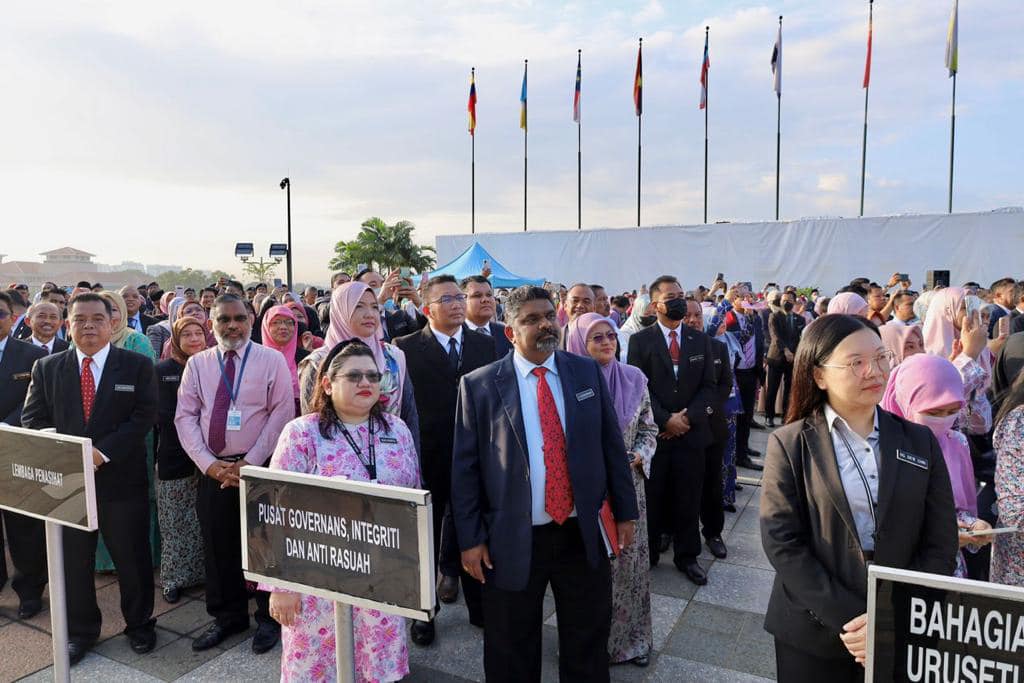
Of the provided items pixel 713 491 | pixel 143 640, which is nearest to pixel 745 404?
pixel 713 491

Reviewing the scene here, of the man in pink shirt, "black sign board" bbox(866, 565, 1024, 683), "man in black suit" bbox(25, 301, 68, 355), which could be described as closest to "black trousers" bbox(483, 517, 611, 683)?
"black sign board" bbox(866, 565, 1024, 683)

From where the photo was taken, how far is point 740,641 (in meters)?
3.50

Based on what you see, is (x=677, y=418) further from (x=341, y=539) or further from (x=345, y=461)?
(x=341, y=539)

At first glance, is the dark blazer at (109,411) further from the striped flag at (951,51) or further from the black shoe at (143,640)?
the striped flag at (951,51)

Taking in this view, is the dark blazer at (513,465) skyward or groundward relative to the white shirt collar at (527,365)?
groundward

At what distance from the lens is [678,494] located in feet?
14.5

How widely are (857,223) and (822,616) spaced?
73.4 ft

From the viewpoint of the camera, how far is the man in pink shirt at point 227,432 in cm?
365

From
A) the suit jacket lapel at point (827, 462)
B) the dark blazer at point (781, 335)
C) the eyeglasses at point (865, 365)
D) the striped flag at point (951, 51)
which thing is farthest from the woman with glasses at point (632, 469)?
the striped flag at point (951, 51)

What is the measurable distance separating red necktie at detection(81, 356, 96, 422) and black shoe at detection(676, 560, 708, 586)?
3.76m

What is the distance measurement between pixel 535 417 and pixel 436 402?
4.56ft

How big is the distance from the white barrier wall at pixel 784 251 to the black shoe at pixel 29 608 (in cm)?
2234

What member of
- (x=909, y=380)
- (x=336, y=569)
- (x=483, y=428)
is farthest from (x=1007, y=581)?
(x=336, y=569)

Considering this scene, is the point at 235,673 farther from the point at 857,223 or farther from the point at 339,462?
the point at 857,223
